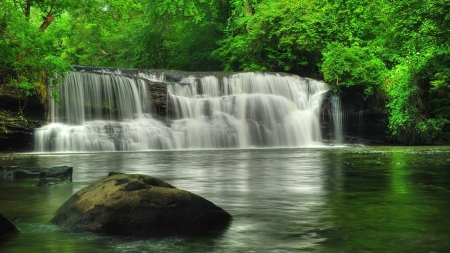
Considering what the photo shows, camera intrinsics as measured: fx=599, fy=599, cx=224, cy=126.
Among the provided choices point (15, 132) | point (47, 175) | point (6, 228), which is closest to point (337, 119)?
point (15, 132)

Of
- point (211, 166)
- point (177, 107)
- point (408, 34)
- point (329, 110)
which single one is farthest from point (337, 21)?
point (211, 166)

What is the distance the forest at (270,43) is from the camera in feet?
63.9

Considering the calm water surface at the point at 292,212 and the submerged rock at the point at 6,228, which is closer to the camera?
the calm water surface at the point at 292,212

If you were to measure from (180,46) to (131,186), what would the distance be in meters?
43.0

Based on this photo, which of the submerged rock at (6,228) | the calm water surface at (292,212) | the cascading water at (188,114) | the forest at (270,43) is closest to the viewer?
the calm water surface at (292,212)

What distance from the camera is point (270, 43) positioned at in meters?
42.9

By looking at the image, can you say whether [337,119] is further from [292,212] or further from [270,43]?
[292,212]

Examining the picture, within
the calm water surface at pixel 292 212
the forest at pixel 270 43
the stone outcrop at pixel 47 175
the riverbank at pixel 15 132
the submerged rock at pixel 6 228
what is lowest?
the calm water surface at pixel 292 212

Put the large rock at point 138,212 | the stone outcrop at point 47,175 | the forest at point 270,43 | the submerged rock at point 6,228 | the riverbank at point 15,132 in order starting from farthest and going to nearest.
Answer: the riverbank at point 15,132, the forest at point 270,43, the stone outcrop at point 47,175, the large rock at point 138,212, the submerged rock at point 6,228

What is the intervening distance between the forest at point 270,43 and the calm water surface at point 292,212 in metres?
6.93

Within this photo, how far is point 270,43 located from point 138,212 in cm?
3683

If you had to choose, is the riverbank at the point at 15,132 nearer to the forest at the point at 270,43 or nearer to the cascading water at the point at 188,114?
the cascading water at the point at 188,114

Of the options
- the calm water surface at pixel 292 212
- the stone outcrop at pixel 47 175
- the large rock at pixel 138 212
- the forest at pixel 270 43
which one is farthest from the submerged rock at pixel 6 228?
the forest at pixel 270 43

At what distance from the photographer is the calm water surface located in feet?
20.0
